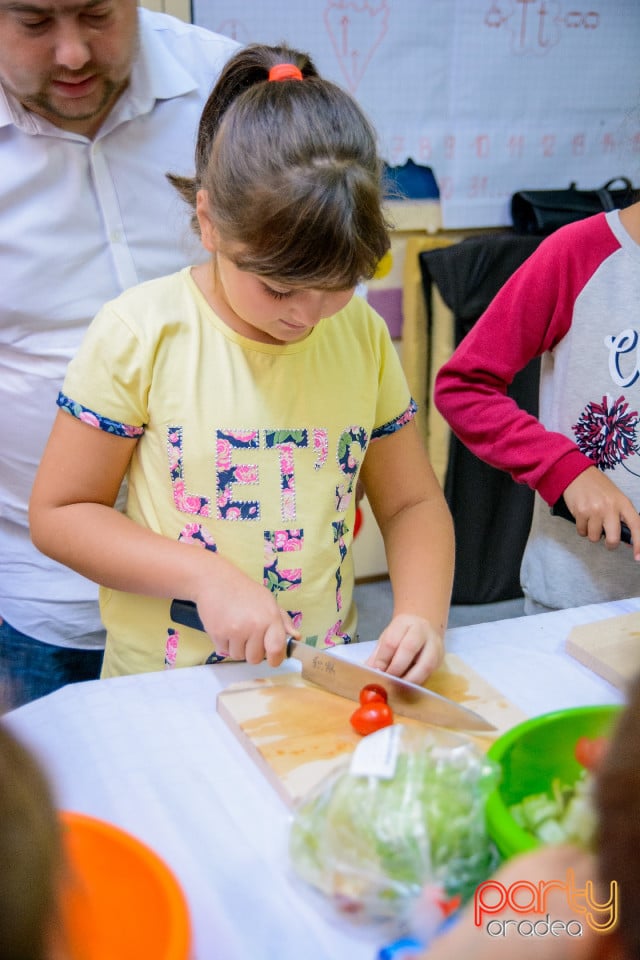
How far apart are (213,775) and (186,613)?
0.64 ft

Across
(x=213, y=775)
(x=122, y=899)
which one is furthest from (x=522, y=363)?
(x=122, y=899)

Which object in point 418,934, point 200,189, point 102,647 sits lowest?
point 102,647

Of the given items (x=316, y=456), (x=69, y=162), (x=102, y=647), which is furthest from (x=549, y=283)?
(x=102, y=647)

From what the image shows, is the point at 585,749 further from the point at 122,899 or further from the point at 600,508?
the point at 600,508

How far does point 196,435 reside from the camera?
1047mm

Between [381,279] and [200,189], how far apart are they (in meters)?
1.56

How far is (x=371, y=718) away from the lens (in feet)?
2.80

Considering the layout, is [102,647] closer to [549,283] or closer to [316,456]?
[316,456]

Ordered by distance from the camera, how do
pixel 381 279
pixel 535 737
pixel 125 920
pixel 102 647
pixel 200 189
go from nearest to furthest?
→ pixel 125 920
pixel 535 737
pixel 200 189
pixel 102 647
pixel 381 279

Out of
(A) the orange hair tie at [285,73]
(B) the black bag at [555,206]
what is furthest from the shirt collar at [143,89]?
(B) the black bag at [555,206]

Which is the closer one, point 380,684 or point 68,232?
point 380,684

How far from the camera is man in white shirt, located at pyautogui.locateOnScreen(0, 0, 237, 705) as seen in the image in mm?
1241

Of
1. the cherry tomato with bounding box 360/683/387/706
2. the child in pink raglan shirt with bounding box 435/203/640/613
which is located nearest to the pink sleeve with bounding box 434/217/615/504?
the child in pink raglan shirt with bounding box 435/203/640/613

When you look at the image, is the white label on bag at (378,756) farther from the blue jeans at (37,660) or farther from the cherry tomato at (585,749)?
the blue jeans at (37,660)
